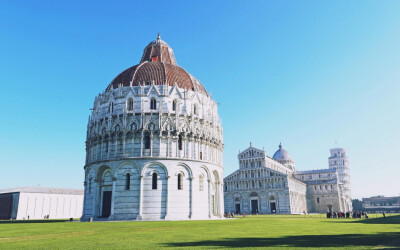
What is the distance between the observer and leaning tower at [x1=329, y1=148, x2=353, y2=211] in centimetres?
15000

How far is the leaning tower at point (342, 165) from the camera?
492 feet

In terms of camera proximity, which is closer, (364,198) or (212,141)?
(212,141)

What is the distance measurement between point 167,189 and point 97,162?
11155 millimetres

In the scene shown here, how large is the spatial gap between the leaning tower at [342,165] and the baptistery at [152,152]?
393 feet

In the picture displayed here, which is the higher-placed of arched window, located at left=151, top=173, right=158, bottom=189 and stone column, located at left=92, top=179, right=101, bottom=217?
arched window, located at left=151, top=173, right=158, bottom=189

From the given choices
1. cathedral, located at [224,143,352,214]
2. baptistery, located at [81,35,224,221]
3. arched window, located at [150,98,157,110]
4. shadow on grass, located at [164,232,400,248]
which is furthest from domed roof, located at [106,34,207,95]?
cathedral, located at [224,143,352,214]

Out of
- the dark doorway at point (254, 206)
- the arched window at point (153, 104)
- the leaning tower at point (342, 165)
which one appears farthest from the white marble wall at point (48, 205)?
the leaning tower at point (342, 165)

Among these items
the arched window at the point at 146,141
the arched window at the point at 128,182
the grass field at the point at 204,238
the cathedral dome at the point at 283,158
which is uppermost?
the cathedral dome at the point at 283,158

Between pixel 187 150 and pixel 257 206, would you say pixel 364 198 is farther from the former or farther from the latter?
pixel 187 150

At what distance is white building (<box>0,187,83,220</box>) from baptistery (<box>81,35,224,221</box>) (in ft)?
101

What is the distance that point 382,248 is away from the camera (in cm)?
1232

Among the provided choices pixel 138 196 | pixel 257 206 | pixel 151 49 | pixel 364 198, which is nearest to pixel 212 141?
pixel 138 196

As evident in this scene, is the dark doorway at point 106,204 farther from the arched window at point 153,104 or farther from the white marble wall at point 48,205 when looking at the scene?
the white marble wall at point 48,205

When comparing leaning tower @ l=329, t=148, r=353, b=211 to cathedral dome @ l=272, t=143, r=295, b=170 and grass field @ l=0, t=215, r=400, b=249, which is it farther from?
grass field @ l=0, t=215, r=400, b=249
